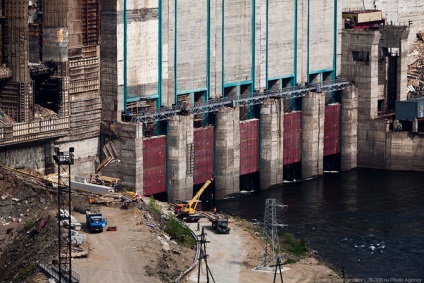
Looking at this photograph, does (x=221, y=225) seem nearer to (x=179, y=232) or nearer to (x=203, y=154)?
(x=179, y=232)

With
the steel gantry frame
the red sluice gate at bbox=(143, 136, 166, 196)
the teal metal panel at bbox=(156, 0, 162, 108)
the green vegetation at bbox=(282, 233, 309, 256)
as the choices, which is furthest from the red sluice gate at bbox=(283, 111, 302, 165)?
the green vegetation at bbox=(282, 233, 309, 256)

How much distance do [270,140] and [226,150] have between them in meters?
8.47

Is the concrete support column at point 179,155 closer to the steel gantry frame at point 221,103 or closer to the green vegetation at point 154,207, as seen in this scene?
the steel gantry frame at point 221,103

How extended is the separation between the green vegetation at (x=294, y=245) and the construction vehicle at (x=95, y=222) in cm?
1728

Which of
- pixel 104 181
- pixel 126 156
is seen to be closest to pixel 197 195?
pixel 126 156

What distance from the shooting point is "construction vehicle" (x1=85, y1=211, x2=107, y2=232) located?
14675cm

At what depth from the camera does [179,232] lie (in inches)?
5960

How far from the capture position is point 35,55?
6703 inches

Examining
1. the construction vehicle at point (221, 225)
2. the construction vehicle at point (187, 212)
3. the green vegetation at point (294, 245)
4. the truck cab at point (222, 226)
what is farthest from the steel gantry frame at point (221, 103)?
the green vegetation at point (294, 245)

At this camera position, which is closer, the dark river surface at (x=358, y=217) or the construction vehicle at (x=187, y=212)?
the dark river surface at (x=358, y=217)

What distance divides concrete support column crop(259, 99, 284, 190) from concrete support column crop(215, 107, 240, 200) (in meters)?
5.50

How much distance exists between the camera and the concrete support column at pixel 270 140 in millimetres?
191375

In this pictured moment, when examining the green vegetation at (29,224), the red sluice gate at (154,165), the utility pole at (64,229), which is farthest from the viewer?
the red sluice gate at (154,165)

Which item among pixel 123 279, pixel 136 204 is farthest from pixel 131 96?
pixel 123 279
